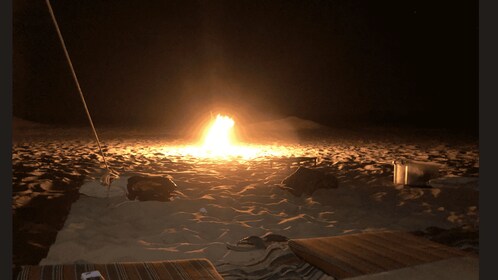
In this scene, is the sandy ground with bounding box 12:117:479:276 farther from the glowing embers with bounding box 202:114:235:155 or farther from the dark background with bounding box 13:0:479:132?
the dark background with bounding box 13:0:479:132

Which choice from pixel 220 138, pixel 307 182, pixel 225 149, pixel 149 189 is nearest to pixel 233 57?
pixel 220 138

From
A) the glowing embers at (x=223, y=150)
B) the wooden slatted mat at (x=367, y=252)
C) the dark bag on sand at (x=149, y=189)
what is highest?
the glowing embers at (x=223, y=150)

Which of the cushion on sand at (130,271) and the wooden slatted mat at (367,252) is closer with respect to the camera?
the cushion on sand at (130,271)

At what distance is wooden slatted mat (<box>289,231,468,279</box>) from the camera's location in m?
2.71

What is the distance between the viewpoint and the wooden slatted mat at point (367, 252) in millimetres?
2707

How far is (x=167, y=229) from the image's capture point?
12.2 ft

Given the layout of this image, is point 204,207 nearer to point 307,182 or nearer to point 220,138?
point 307,182

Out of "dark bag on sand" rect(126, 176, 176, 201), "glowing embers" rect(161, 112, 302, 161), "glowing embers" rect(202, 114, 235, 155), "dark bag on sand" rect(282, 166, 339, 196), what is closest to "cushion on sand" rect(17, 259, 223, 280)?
"dark bag on sand" rect(126, 176, 176, 201)

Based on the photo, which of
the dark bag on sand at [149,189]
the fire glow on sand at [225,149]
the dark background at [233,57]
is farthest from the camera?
Result: the dark background at [233,57]

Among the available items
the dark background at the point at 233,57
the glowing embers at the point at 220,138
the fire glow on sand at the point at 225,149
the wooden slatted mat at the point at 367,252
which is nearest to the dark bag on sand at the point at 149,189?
the wooden slatted mat at the point at 367,252

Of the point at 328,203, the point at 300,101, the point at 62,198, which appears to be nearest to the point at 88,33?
the point at 300,101

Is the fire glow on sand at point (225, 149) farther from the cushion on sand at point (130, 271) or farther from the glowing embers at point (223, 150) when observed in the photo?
the cushion on sand at point (130, 271)

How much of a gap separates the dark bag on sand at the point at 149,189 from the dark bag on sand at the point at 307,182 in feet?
4.31

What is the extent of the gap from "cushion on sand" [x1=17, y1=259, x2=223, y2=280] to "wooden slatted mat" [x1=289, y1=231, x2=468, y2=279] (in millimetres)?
667
